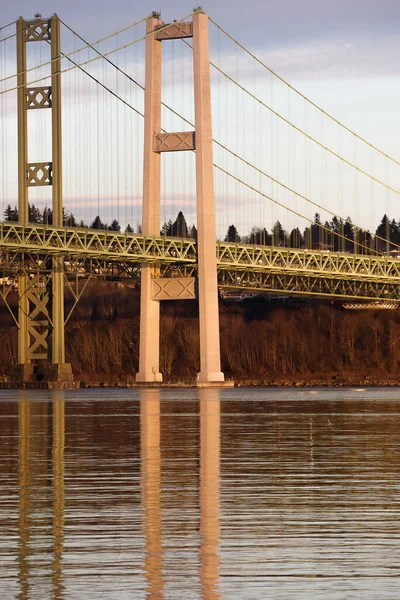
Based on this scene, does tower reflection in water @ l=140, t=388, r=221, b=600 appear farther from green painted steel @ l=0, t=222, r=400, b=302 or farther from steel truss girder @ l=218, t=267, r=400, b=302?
steel truss girder @ l=218, t=267, r=400, b=302

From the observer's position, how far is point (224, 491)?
13.0 meters

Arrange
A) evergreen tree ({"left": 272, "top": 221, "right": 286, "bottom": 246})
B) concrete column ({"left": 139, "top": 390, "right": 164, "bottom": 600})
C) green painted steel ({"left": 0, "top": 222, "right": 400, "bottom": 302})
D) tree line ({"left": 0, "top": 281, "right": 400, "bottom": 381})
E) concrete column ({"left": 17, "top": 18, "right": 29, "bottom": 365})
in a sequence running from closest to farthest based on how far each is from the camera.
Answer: concrete column ({"left": 139, "top": 390, "right": 164, "bottom": 600}) → green painted steel ({"left": 0, "top": 222, "right": 400, "bottom": 302}) → concrete column ({"left": 17, "top": 18, "right": 29, "bottom": 365}) → tree line ({"left": 0, "top": 281, "right": 400, "bottom": 381}) → evergreen tree ({"left": 272, "top": 221, "right": 286, "bottom": 246})

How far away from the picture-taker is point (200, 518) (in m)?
11.0

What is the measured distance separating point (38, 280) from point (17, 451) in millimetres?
52146

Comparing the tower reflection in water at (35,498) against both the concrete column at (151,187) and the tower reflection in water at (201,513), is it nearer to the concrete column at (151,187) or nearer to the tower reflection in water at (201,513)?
the tower reflection in water at (201,513)

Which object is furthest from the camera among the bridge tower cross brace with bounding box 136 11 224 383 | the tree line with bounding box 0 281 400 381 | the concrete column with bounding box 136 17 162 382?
the tree line with bounding box 0 281 400 381

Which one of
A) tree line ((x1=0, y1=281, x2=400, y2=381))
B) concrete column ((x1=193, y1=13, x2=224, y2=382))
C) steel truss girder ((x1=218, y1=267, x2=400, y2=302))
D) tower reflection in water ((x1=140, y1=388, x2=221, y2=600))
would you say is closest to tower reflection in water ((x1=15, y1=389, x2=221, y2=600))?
tower reflection in water ((x1=140, y1=388, x2=221, y2=600))

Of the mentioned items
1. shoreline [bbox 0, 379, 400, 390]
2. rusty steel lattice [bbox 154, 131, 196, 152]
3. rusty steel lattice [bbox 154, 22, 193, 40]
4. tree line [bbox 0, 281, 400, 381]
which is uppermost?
rusty steel lattice [bbox 154, 22, 193, 40]

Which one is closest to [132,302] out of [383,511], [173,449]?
[173,449]

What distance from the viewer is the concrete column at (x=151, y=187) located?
6906 centimetres

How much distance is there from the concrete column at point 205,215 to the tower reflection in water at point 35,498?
135ft

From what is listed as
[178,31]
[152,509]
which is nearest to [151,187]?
[178,31]

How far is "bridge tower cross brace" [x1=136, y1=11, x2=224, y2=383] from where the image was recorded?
66.9 metres

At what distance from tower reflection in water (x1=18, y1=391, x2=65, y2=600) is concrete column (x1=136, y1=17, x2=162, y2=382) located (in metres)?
43.9
